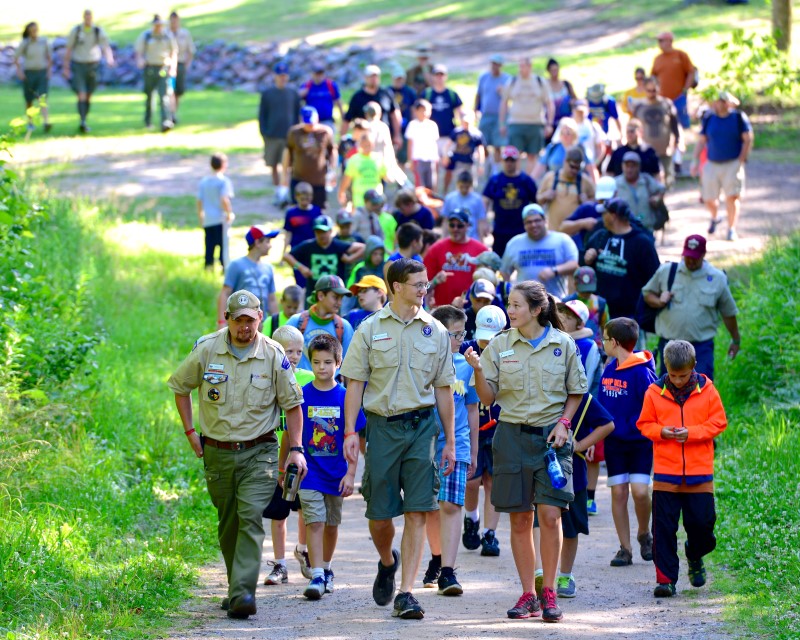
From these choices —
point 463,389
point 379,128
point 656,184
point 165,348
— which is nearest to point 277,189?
point 379,128

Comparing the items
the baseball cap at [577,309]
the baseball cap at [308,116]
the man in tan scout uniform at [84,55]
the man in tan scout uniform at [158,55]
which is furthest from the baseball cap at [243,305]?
the man in tan scout uniform at [84,55]

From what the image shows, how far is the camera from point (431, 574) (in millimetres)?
8820

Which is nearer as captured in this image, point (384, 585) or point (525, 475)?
point (525, 475)

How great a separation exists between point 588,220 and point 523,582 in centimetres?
672

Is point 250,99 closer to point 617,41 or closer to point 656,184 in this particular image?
point 617,41

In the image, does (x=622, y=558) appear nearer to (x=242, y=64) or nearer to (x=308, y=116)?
(x=308, y=116)

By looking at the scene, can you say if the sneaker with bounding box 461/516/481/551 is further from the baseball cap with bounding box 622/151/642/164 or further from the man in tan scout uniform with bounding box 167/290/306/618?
the baseball cap with bounding box 622/151/642/164

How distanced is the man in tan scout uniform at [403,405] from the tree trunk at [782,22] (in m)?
19.8

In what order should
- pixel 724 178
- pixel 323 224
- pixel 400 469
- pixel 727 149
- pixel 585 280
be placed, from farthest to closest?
pixel 724 178, pixel 727 149, pixel 323 224, pixel 585 280, pixel 400 469

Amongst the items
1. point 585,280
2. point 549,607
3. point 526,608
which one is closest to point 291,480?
point 526,608

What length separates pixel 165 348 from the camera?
15.3 m

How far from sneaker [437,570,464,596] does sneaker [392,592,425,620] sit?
1.85ft

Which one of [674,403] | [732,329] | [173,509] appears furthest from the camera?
[732,329]

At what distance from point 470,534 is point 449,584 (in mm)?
1495
